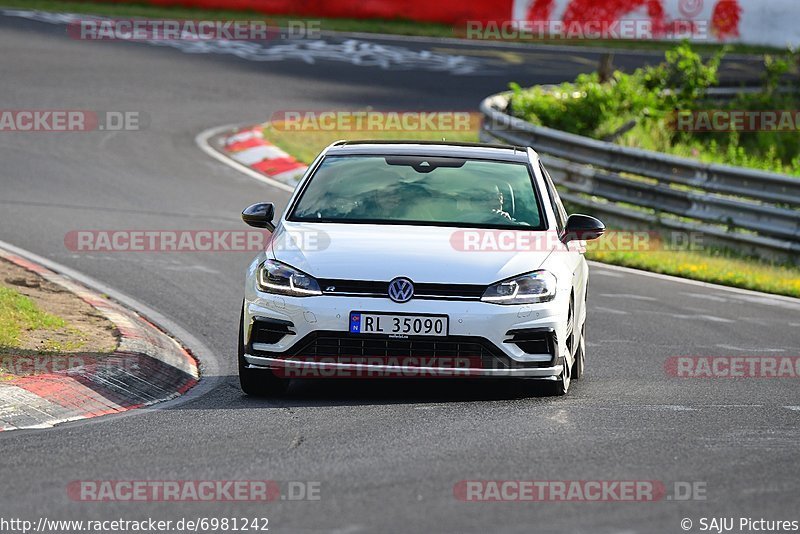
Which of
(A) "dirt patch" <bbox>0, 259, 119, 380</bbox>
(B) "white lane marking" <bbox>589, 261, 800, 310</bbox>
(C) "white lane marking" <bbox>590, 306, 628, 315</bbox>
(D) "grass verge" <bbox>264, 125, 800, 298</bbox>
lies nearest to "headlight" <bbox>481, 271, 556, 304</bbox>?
(A) "dirt patch" <bbox>0, 259, 119, 380</bbox>

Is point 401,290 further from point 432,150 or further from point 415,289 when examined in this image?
point 432,150

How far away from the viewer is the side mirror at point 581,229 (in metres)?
8.81

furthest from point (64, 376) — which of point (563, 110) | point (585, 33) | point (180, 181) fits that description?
point (585, 33)

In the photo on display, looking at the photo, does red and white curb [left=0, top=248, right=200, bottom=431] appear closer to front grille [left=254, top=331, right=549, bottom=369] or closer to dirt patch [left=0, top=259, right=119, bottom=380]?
dirt patch [left=0, top=259, right=119, bottom=380]

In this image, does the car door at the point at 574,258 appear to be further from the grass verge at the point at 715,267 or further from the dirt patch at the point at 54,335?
the grass verge at the point at 715,267

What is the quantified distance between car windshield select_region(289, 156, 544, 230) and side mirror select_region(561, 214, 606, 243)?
18cm

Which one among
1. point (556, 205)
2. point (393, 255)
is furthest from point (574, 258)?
point (393, 255)

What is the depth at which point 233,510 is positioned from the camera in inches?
220

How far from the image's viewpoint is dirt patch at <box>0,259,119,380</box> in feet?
28.0

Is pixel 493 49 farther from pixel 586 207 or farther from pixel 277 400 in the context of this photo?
pixel 277 400

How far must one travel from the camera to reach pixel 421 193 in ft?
29.6

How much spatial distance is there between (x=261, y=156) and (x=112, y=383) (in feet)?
36.3

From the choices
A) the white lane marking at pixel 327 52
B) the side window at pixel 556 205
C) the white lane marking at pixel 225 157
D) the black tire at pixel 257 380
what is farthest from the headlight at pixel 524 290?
the white lane marking at pixel 327 52

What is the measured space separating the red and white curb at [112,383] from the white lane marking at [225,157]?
24.6ft
